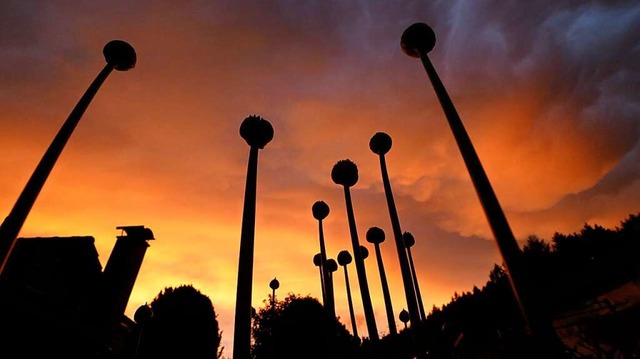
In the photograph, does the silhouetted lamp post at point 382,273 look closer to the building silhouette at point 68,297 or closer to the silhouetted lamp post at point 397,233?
the silhouetted lamp post at point 397,233

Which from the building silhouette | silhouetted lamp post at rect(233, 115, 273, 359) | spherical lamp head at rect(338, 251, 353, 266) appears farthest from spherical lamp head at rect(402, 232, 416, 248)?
the building silhouette

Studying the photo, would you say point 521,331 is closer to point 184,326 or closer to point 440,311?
point 440,311

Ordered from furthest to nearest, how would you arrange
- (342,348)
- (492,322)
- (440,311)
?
(342,348) → (440,311) → (492,322)

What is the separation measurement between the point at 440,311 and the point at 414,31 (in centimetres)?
1827

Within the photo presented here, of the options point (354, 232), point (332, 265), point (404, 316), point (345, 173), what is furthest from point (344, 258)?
point (404, 316)

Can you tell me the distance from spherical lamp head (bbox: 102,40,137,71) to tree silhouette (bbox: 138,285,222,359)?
42.5 feet

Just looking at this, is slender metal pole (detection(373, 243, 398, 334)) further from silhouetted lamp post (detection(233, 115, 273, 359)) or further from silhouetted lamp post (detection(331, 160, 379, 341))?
silhouetted lamp post (detection(233, 115, 273, 359))

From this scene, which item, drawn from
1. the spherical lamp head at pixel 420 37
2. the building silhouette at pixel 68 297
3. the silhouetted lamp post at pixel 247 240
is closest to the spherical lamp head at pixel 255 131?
the silhouetted lamp post at pixel 247 240

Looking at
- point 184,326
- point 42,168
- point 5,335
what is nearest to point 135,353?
point 184,326

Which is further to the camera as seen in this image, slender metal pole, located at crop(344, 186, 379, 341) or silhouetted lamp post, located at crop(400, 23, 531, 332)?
slender metal pole, located at crop(344, 186, 379, 341)

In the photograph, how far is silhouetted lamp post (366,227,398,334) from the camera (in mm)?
12891

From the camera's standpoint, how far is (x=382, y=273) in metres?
14.0

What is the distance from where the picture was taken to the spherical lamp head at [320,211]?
55.9ft

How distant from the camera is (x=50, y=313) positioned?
849 centimetres
